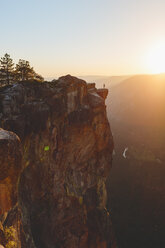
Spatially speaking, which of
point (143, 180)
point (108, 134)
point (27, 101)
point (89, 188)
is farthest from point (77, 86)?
point (143, 180)

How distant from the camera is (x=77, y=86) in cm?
3469

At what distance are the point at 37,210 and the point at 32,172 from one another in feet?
25.1

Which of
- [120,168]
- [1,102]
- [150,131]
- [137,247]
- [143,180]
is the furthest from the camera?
[150,131]

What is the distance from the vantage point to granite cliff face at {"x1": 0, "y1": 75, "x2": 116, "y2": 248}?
3017 cm

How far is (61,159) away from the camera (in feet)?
115

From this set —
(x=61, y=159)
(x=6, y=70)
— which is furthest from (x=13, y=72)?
(x=61, y=159)

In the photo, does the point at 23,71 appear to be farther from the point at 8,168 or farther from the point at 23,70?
the point at 8,168

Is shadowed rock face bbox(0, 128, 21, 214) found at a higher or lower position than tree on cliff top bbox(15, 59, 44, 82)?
lower

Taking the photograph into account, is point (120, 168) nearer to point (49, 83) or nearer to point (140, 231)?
point (140, 231)

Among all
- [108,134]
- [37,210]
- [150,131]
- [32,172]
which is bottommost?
[150,131]

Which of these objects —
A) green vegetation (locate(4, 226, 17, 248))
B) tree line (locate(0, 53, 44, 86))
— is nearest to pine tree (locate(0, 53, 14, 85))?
tree line (locate(0, 53, 44, 86))

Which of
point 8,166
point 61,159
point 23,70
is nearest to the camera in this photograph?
point 8,166

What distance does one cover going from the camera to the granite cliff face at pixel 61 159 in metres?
30.2

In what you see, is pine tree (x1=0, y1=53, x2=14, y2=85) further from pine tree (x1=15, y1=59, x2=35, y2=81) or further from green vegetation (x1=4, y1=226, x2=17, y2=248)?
green vegetation (x1=4, y1=226, x2=17, y2=248)
